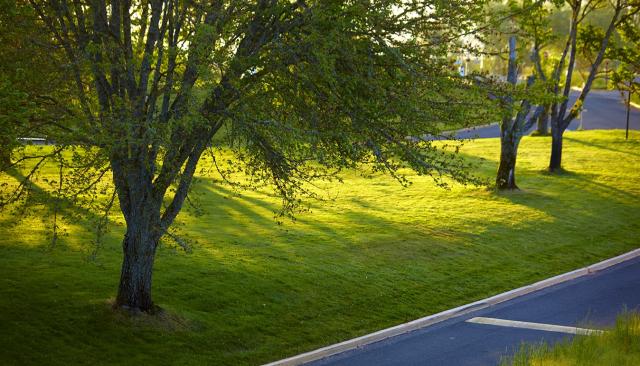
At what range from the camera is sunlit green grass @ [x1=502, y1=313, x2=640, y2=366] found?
10203 millimetres

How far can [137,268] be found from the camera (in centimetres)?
1211

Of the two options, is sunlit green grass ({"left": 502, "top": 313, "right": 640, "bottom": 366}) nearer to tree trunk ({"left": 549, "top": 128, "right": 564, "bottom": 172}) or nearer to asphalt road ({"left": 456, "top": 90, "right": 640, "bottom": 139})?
tree trunk ({"left": 549, "top": 128, "right": 564, "bottom": 172})

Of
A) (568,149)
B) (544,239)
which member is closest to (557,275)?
(544,239)

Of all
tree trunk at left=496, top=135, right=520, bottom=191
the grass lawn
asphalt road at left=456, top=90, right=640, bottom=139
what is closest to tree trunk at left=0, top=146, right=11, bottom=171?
the grass lawn

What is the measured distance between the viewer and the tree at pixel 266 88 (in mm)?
10219

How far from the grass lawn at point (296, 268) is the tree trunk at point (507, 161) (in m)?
0.65

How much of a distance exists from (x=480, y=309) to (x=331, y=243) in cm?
479

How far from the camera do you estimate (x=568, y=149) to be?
37.0 m

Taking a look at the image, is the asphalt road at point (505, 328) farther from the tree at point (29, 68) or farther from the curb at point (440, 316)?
the tree at point (29, 68)

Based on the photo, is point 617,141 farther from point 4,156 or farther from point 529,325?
point 4,156

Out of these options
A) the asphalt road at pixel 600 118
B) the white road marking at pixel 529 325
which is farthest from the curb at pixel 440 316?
the asphalt road at pixel 600 118

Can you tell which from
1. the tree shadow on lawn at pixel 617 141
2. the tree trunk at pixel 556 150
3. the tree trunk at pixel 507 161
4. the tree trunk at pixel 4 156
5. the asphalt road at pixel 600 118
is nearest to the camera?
the tree trunk at pixel 4 156

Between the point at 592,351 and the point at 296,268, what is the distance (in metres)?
6.92

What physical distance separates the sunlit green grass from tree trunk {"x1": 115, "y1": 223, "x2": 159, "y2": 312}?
5.73 meters
